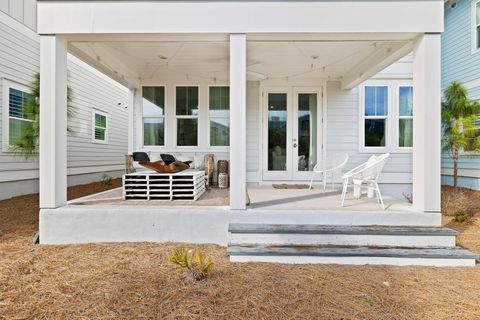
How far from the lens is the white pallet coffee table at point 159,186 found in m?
4.12

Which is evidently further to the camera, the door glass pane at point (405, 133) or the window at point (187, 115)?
the window at point (187, 115)

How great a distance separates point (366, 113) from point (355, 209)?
3861mm

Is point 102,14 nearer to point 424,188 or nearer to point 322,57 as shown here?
point 322,57

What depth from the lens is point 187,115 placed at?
22.2ft

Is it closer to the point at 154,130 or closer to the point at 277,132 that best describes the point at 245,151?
the point at 277,132

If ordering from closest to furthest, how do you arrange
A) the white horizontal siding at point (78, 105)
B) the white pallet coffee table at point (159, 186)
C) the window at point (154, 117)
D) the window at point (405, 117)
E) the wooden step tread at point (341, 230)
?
1. the wooden step tread at point (341, 230)
2. the white pallet coffee table at point (159, 186)
3. the white horizontal siding at point (78, 105)
4. the window at point (405, 117)
5. the window at point (154, 117)

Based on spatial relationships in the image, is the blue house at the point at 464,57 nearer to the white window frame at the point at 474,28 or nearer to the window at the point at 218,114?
the white window frame at the point at 474,28

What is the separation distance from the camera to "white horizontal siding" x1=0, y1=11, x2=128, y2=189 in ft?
19.3

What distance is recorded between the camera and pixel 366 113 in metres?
6.57

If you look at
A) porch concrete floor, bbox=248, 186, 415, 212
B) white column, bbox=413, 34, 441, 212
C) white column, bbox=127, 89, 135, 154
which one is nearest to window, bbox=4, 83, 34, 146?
white column, bbox=127, 89, 135, 154

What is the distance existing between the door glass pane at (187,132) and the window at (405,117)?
16.7 ft

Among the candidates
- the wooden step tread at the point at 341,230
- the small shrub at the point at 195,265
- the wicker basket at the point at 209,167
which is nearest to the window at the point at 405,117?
the wooden step tread at the point at 341,230

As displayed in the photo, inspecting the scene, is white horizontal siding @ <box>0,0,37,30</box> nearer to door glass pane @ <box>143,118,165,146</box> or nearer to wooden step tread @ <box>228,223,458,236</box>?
door glass pane @ <box>143,118,165,146</box>

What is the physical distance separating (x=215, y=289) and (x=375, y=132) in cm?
583
